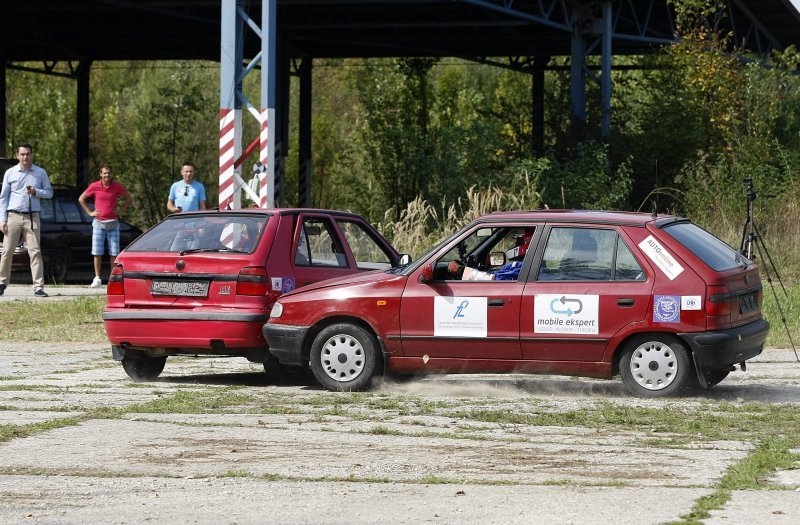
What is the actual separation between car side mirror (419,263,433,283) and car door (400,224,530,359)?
2cm

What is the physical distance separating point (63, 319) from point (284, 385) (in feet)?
22.2

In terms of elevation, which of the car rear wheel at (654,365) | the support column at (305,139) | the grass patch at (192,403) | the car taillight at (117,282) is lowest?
the grass patch at (192,403)

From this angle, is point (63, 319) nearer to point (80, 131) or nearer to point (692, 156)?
point (692, 156)

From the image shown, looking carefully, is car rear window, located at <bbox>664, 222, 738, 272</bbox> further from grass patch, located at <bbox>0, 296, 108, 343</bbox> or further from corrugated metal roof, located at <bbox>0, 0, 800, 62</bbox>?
corrugated metal roof, located at <bbox>0, 0, 800, 62</bbox>

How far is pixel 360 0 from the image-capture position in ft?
102

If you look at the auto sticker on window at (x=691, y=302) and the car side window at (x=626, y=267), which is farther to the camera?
the car side window at (x=626, y=267)

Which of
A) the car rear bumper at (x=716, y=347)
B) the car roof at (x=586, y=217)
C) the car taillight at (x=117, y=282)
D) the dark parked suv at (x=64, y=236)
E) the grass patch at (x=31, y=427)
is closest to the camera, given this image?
the grass patch at (x=31, y=427)

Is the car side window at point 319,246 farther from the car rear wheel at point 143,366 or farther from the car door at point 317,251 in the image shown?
the car rear wheel at point 143,366

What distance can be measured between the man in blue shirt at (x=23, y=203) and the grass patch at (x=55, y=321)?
1.14 m

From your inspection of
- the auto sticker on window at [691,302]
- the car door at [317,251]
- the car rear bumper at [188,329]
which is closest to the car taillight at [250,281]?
the car rear bumper at [188,329]

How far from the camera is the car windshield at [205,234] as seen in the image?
1205 cm

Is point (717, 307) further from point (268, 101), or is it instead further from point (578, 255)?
point (268, 101)

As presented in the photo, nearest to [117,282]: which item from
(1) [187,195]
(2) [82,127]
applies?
(1) [187,195]

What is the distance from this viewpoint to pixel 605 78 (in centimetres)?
3300
